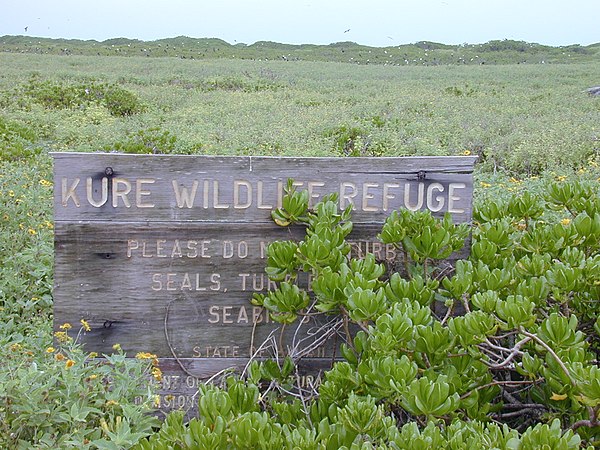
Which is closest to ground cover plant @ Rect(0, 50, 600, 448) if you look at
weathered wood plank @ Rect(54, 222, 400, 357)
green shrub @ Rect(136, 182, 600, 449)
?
green shrub @ Rect(136, 182, 600, 449)

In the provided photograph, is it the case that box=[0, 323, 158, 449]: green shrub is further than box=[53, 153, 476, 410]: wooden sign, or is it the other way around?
box=[53, 153, 476, 410]: wooden sign

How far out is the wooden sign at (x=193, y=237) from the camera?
9.11ft

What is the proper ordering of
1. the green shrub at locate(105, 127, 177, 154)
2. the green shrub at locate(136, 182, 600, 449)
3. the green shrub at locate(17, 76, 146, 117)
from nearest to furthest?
the green shrub at locate(136, 182, 600, 449)
the green shrub at locate(105, 127, 177, 154)
the green shrub at locate(17, 76, 146, 117)

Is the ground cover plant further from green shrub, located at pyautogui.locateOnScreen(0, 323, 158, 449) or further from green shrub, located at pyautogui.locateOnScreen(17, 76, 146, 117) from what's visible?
green shrub, located at pyautogui.locateOnScreen(17, 76, 146, 117)

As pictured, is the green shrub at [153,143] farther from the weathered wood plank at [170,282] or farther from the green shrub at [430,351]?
the green shrub at [430,351]

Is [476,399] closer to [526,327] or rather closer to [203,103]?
[526,327]

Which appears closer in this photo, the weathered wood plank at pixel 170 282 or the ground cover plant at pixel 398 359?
the ground cover plant at pixel 398 359

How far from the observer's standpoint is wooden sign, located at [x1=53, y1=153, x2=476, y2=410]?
109 inches

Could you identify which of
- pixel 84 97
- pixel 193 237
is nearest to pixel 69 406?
pixel 193 237

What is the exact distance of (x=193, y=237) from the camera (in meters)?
2.81

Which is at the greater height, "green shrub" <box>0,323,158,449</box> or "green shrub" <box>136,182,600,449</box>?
"green shrub" <box>136,182,600,449</box>

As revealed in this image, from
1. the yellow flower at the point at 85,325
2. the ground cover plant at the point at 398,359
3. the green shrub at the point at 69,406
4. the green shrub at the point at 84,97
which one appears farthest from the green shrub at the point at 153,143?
the green shrub at the point at 69,406

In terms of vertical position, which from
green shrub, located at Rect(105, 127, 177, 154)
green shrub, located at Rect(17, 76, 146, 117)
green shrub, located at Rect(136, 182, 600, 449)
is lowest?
green shrub, located at Rect(136, 182, 600, 449)

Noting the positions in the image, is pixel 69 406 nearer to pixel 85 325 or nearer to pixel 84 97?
pixel 85 325
